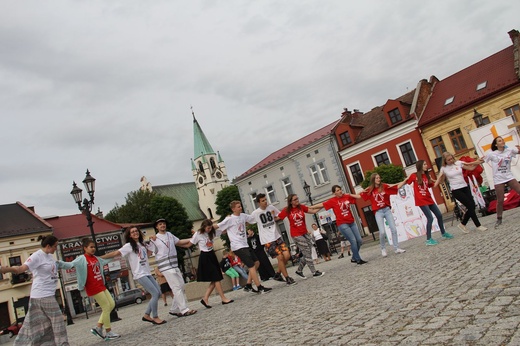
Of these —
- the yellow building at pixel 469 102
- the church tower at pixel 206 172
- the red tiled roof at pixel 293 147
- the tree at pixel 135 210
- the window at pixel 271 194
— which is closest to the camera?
the yellow building at pixel 469 102

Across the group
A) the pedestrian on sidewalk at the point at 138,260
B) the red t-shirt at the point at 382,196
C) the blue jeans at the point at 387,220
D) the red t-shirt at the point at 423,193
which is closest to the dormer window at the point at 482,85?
the red t-shirt at the point at 423,193

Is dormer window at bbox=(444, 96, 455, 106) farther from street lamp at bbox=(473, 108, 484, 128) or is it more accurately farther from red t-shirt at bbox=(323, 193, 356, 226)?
red t-shirt at bbox=(323, 193, 356, 226)

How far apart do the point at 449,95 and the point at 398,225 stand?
88.0ft

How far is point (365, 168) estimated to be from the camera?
4206 centimetres

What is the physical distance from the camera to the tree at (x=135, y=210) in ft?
211

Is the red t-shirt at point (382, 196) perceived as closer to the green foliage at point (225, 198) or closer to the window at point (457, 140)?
the window at point (457, 140)

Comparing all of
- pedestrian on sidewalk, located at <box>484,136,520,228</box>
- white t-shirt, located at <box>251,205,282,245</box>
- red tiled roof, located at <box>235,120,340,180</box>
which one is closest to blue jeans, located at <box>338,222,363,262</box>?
white t-shirt, located at <box>251,205,282,245</box>

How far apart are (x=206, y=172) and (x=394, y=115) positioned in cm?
5068

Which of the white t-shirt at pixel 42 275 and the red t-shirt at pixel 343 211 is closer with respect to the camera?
the white t-shirt at pixel 42 275

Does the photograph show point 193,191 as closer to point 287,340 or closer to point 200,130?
point 200,130

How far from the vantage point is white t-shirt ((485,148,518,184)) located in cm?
1073

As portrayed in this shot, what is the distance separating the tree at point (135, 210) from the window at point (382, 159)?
120 feet

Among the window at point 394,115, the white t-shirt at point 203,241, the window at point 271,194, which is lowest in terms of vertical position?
the white t-shirt at point 203,241

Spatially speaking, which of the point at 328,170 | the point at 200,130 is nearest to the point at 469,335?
the point at 328,170
